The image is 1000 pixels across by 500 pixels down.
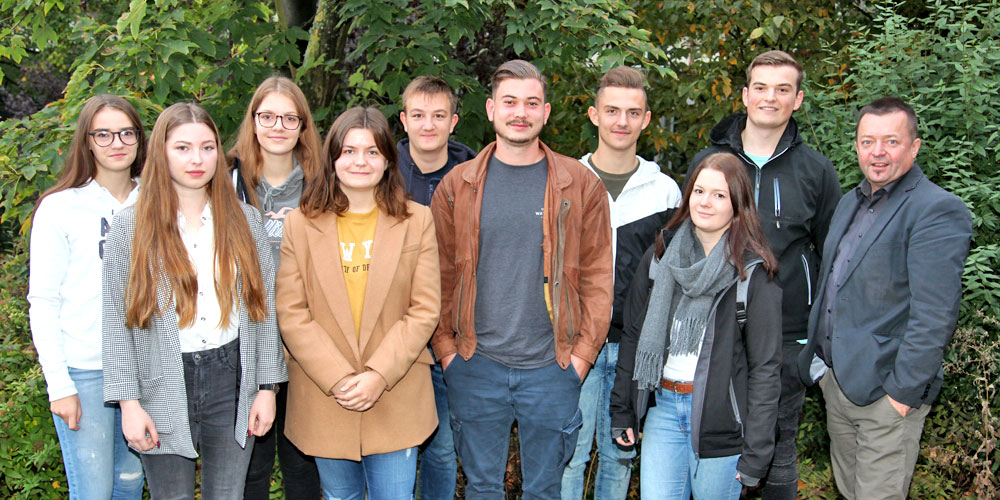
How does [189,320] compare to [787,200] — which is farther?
[787,200]

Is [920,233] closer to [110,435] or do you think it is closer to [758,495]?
[758,495]

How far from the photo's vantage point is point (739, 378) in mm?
3299

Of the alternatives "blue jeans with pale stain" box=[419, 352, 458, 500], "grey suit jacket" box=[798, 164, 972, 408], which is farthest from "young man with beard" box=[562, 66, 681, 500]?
"grey suit jacket" box=[798, 164, 972, 408]

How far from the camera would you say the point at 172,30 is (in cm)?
482

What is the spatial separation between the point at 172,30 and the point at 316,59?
4.68 feet

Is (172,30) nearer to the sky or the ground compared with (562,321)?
nearer to the sky

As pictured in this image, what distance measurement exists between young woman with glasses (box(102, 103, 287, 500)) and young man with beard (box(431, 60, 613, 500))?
2.80 ft

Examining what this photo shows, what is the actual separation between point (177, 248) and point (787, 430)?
2.97 m

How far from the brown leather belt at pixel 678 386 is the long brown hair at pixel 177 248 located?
171 centimetres

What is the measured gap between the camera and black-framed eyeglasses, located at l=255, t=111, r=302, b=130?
380cm

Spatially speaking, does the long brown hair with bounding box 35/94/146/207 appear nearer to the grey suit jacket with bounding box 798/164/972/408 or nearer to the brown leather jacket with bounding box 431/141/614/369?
the brown leather jacket with bounding box 431/141/614/369

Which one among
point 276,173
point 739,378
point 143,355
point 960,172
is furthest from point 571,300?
point 960,172

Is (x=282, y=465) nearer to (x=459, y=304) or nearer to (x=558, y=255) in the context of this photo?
(x=459, y=304)

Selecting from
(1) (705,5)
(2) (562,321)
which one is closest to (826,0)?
(1) (705,5)
